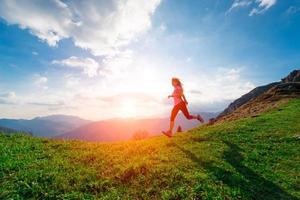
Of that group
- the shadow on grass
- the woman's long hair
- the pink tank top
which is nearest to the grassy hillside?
the shadow on grass

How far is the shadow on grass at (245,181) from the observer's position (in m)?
10.5

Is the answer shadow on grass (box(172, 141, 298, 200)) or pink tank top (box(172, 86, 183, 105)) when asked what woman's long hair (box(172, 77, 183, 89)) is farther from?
shadow on grass (box(172, 141, 298, 200))

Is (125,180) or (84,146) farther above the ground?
(84,146)

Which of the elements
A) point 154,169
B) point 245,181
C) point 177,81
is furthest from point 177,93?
point 245,181

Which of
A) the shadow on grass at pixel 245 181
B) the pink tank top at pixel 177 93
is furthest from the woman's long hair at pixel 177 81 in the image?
the shadow on grass at pixel 245 181

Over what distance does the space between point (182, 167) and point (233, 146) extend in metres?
5.78

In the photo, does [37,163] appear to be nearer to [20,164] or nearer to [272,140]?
[20,164]

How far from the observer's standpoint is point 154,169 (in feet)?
37.8

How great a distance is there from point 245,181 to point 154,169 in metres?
3.71

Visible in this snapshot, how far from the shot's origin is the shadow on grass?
412 inches

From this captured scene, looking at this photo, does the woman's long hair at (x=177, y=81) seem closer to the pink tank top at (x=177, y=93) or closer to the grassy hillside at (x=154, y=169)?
the pink tank top at (x=177, y=93)

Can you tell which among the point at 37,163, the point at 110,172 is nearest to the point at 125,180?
the point at 110,172

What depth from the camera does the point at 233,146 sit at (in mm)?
16547

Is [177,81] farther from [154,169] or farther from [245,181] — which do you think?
[245,181]
